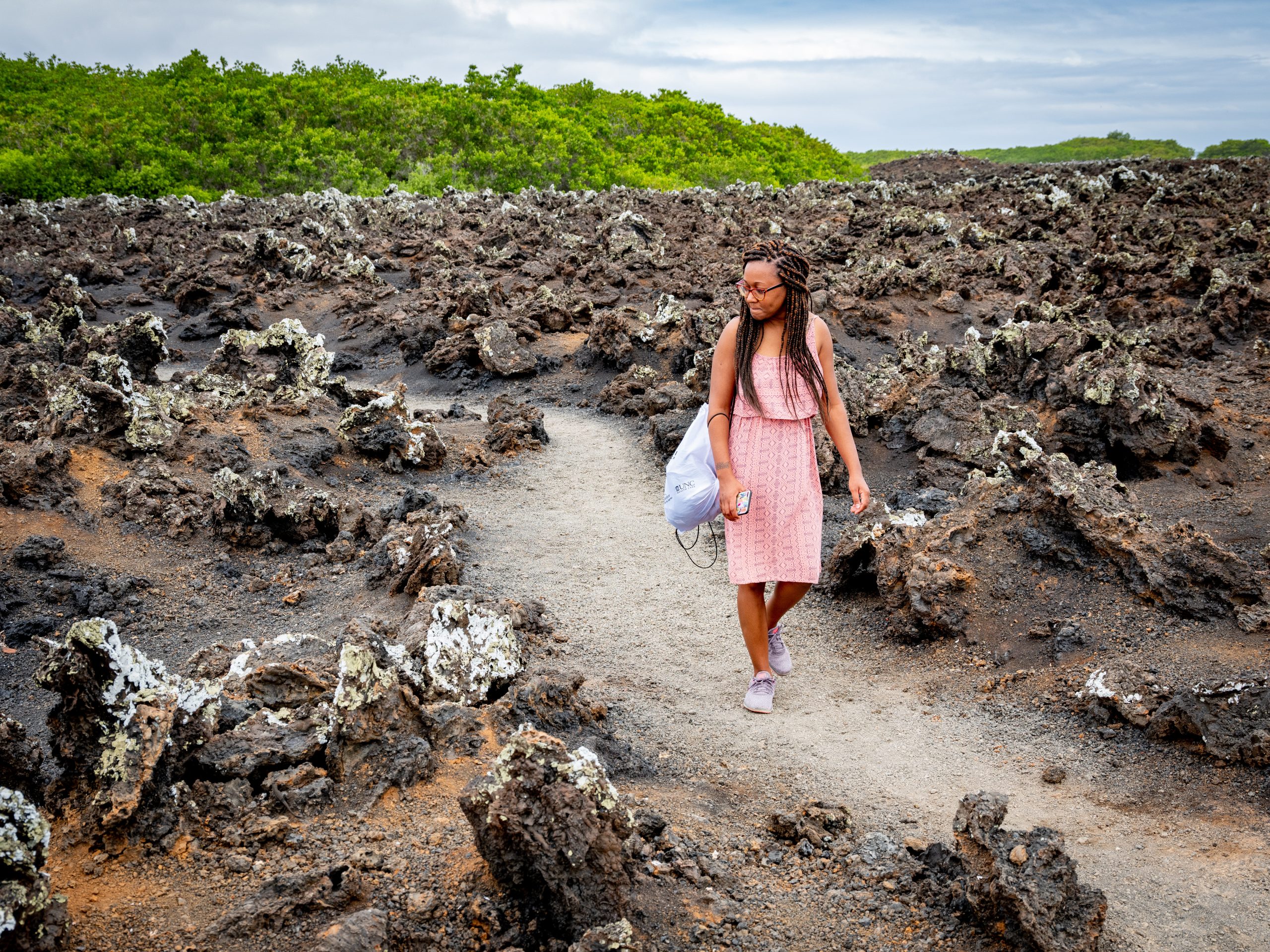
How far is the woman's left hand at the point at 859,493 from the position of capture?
151 inches

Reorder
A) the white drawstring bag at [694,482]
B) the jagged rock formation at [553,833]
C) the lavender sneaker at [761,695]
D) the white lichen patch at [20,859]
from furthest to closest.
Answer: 1. the lavender sneaker at [761,695]
2. the white drawstring bag at [694,482]
3. the jagged rock formation at [553,833]
4. the white lichen patch at [20,859]

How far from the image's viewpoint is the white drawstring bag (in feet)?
12.9

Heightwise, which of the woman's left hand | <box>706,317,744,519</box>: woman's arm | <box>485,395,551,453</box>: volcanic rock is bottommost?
<box>485,395,551,453</box>: volcanic rock

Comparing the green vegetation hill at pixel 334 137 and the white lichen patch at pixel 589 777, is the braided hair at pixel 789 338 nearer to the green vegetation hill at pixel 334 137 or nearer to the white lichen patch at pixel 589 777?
the white lichen patch at pixel 589 777

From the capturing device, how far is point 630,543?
636cm

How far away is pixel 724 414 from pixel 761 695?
124 centimetres

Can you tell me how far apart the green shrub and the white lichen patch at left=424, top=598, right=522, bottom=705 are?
3347 cm

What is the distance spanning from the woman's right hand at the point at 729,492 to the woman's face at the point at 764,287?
2.10ft

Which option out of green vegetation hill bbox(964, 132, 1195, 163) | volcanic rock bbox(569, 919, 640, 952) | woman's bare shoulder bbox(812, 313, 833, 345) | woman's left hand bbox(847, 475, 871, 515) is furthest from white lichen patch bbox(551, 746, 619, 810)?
green vegetation hill bbox(964, 132, 1195, 163)

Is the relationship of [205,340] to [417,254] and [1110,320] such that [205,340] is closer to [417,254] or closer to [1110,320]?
[417,254]

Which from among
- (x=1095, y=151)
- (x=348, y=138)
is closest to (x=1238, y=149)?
(x=1095, y=151)

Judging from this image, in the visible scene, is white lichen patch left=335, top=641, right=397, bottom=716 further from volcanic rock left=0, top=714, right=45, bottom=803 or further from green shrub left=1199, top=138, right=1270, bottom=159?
green shrub left=1199, top=138, right=1270, bottom=159

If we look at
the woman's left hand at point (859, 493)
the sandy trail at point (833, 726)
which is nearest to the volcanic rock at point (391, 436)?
the sandy trail at point (833, 726)

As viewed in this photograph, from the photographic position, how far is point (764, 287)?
3.73 metres
